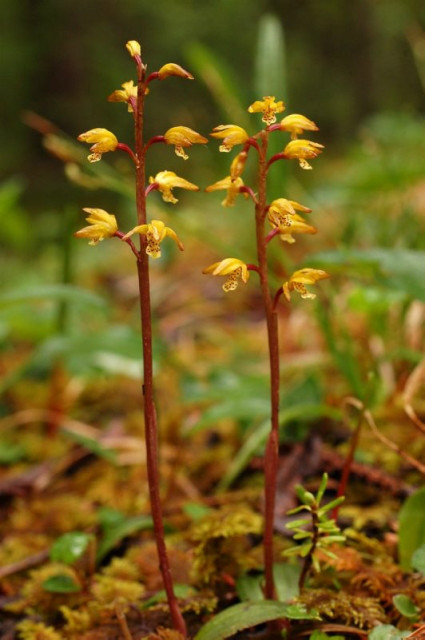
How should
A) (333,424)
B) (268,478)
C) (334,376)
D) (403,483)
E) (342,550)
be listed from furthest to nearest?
(334,376), (333,424), (403,483), (342,550), (268,478)

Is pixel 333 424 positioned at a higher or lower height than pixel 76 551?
higher

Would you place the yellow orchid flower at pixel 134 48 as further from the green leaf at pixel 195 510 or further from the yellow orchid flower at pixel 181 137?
the green leaf at pixel 195 510

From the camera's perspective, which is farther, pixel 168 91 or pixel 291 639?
pixel 168 91

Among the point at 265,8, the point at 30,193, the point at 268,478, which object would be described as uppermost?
the point at 265,8

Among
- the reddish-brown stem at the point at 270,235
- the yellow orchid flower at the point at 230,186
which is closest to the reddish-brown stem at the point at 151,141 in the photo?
the yellow orchid flower at the point at 230,186

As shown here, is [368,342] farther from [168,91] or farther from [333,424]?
[168,91]


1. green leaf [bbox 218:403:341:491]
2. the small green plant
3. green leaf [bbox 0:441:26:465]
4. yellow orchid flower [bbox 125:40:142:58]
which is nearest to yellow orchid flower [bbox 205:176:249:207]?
yellow orchid flower [bbox 125:40:142:58]

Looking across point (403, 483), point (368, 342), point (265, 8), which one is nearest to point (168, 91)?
point (265, 8)
